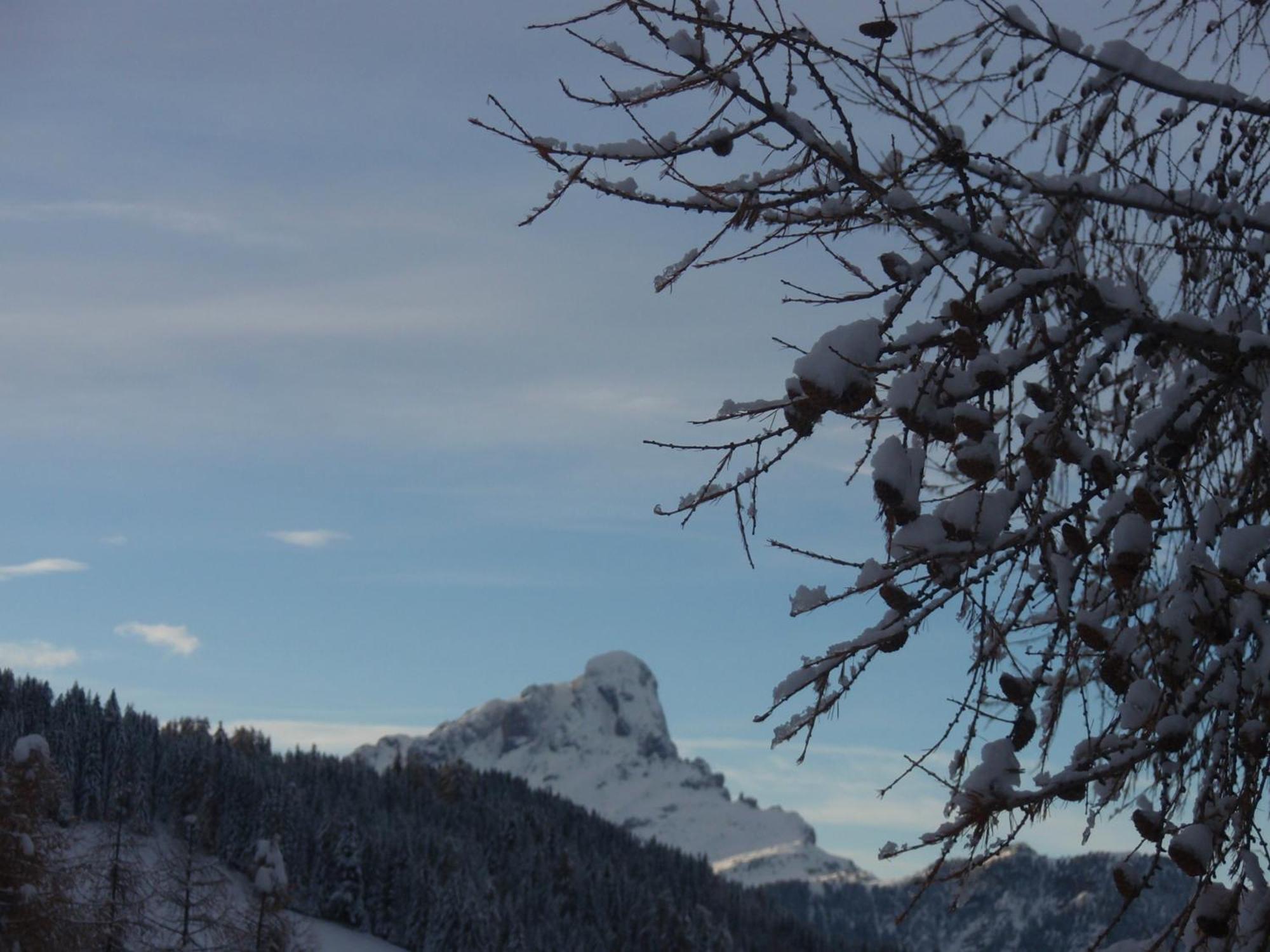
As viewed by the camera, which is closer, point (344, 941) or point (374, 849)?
point (344, 941)

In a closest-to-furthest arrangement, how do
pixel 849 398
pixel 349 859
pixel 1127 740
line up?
pixel 849 398 < pixel 1127 740 < pixel 349 859

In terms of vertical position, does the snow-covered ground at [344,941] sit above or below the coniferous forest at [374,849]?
below

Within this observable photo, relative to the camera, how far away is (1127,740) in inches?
142

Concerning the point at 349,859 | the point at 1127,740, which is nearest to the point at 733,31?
the point at 1127,740

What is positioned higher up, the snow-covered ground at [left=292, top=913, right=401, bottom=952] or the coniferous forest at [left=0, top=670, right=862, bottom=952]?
the coniferous forest at [left=0, top=670, right=862, bottom=952]

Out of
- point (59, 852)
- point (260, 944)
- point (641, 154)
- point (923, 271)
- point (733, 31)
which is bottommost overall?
point (260, 944)

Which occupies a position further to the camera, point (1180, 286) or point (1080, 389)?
point (1180, 286)

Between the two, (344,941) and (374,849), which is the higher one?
(374,849)

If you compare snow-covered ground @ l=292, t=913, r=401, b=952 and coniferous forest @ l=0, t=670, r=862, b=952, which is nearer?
snow-covered ground @ l=292, t=913, r=401, b=952

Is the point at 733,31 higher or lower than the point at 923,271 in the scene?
higher

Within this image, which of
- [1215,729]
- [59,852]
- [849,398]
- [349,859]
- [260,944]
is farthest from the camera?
[349,859]

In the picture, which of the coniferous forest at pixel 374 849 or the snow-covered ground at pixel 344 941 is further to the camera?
the coniferous forest at pixel 374 849

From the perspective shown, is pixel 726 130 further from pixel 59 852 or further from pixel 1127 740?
pixel 59 852

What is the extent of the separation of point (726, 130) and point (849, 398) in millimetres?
972
